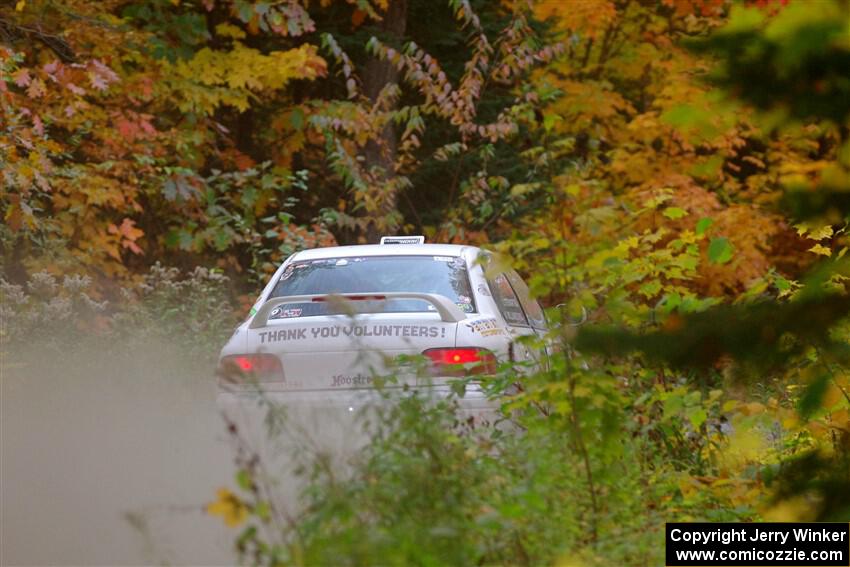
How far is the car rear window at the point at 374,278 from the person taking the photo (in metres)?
9.08

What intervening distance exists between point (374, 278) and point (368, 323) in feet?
3.06

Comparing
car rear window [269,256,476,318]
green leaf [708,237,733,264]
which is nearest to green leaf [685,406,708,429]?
green leaf [708,237,733,264]

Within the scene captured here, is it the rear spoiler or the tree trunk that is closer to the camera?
the rear spoiler

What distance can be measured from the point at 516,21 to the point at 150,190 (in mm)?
5905

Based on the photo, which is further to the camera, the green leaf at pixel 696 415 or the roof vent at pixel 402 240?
the roof vent at pixel 402 240

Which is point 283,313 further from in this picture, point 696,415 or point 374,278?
point 696,415

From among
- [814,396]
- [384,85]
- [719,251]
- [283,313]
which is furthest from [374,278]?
[384,85]

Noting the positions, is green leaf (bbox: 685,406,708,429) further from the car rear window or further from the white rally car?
the car rear window

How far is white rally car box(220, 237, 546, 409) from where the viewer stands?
8.34 meters

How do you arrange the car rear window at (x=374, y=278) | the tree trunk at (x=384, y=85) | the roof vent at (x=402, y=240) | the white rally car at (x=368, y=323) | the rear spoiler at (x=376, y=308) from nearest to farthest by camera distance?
the rear spoiler at (x=376, y=308)
the white rally car at (x=368, y=323)
the car rear window at (x=374, y=278)
the roof vent at (x=402, y=240)
the tree trunk at (x=384, y=85)

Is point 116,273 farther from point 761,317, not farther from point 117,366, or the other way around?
point 761,317

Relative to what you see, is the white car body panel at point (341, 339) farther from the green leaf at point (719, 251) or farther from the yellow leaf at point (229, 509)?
the yellow leaf at point (229, 509)

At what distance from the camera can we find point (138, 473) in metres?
9.20

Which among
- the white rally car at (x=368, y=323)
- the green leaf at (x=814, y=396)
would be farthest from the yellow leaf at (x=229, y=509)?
the white rally car at (x=368, y=323)
